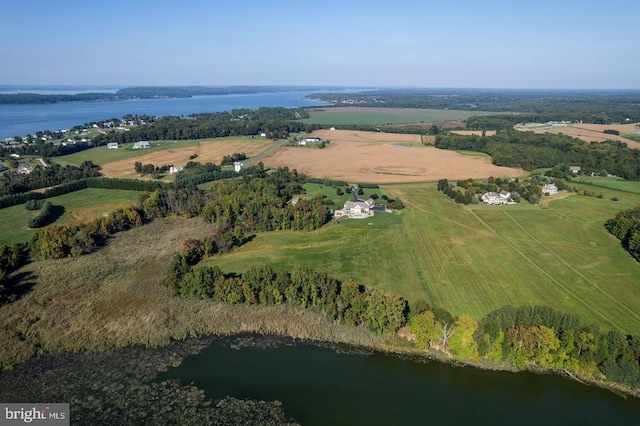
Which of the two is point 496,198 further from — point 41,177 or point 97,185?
point 41,177

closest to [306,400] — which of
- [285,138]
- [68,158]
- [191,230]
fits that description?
[191,230]

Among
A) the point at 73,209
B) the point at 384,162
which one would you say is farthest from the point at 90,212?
the point at 384,162

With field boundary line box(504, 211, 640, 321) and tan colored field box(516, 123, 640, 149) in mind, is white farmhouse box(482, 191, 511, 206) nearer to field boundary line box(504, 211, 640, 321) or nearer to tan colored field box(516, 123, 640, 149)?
field boundary line box(504, 211, 640, 321)

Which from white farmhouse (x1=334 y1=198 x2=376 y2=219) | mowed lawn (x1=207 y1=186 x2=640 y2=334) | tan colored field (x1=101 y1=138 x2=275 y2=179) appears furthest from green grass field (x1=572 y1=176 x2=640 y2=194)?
tan colored field (x1=101 y1=138 x2=275 y2=179)

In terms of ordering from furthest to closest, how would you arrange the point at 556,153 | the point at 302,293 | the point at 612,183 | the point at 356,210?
the point at 556,153 → the point at 612,183 → the point at 356,210 → the point at 302,293

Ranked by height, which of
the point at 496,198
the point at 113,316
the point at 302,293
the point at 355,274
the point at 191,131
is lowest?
the point at 113,316

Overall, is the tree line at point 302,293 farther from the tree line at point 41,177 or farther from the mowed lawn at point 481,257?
the tree line at point 41,177
